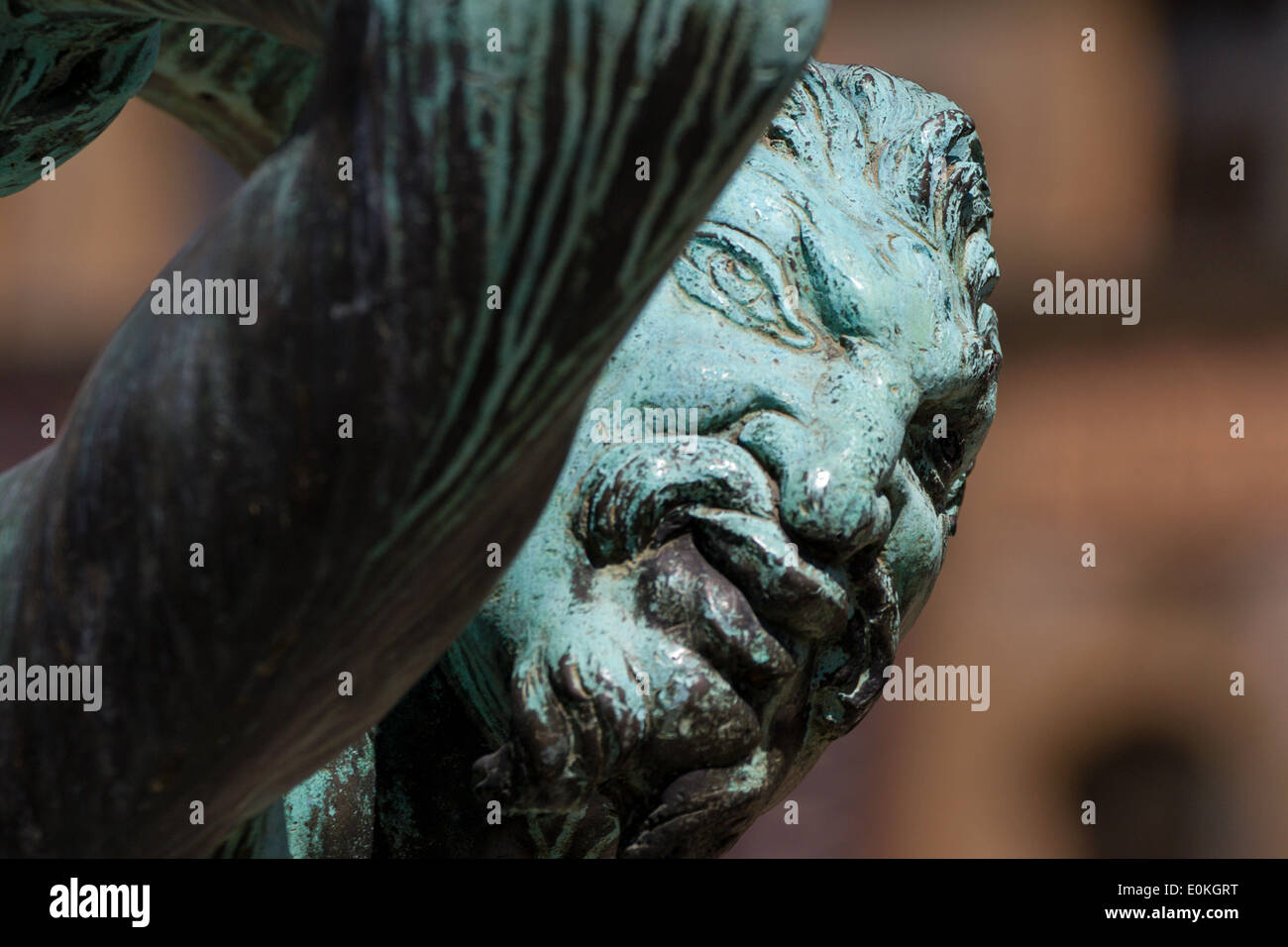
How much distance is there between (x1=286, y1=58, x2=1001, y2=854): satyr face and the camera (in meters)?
0.60

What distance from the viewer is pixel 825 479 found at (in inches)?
24.0

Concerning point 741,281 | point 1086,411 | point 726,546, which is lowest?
point 726,546

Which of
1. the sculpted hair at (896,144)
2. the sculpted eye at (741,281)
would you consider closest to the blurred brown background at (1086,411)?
the sculpted hair at (896,144)

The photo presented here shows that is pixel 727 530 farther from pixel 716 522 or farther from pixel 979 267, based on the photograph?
pixel 979 267

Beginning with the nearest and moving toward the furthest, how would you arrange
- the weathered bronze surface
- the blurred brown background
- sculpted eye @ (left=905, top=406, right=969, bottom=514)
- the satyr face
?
the weathered bronze surface < the satyr face < sculpted eye @ (left=905, top=406, right=969, bottom=514) < the blurred brown background

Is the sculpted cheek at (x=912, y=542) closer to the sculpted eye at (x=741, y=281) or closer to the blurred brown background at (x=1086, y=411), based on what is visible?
the sculpted eye at (x=741, y=281)

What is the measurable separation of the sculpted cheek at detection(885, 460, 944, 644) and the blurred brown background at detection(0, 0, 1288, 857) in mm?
1363

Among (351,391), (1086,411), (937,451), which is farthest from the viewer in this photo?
(1086,411)

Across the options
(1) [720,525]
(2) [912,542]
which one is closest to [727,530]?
(1) [720,525]

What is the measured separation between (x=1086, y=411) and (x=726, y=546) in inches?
66.0

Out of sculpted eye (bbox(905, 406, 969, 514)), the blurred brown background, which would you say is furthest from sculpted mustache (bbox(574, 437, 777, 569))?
the blurred brown background

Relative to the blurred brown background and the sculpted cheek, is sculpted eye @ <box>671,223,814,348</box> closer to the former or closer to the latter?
the sculpted cheek
